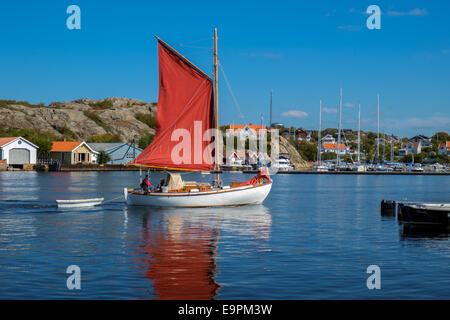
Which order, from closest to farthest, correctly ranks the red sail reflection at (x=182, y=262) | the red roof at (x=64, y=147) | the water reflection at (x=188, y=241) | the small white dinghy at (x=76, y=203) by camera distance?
the red sail reflection at (x=182, y=262) → the water reflection at (x=188, y=241) → the small white dinghy at (x=76, y=203) → the red roof at (x=64, y=147)

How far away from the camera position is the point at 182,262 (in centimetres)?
2247

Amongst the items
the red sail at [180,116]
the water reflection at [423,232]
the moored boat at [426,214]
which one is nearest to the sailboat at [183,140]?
the red sail at [180,116]

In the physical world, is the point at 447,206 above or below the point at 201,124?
below

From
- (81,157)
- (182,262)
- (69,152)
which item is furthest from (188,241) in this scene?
(81,157)

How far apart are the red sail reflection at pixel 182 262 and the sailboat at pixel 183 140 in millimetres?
9674

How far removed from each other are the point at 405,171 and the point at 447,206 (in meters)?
136

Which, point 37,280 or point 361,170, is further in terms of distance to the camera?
point 361,170

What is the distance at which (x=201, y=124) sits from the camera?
4447 cm

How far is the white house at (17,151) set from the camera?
133125 millimetres

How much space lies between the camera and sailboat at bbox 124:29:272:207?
43.2 meters

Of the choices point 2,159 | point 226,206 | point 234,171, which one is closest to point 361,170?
point 234,171

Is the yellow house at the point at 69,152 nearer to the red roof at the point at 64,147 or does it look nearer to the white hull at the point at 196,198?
the red roof at the point at 64,147

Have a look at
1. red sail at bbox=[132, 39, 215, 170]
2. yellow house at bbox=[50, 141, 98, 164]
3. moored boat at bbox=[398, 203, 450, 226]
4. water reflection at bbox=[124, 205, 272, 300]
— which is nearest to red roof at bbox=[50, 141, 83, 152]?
yellow house at bbox=[50, 141, 98, 164]
